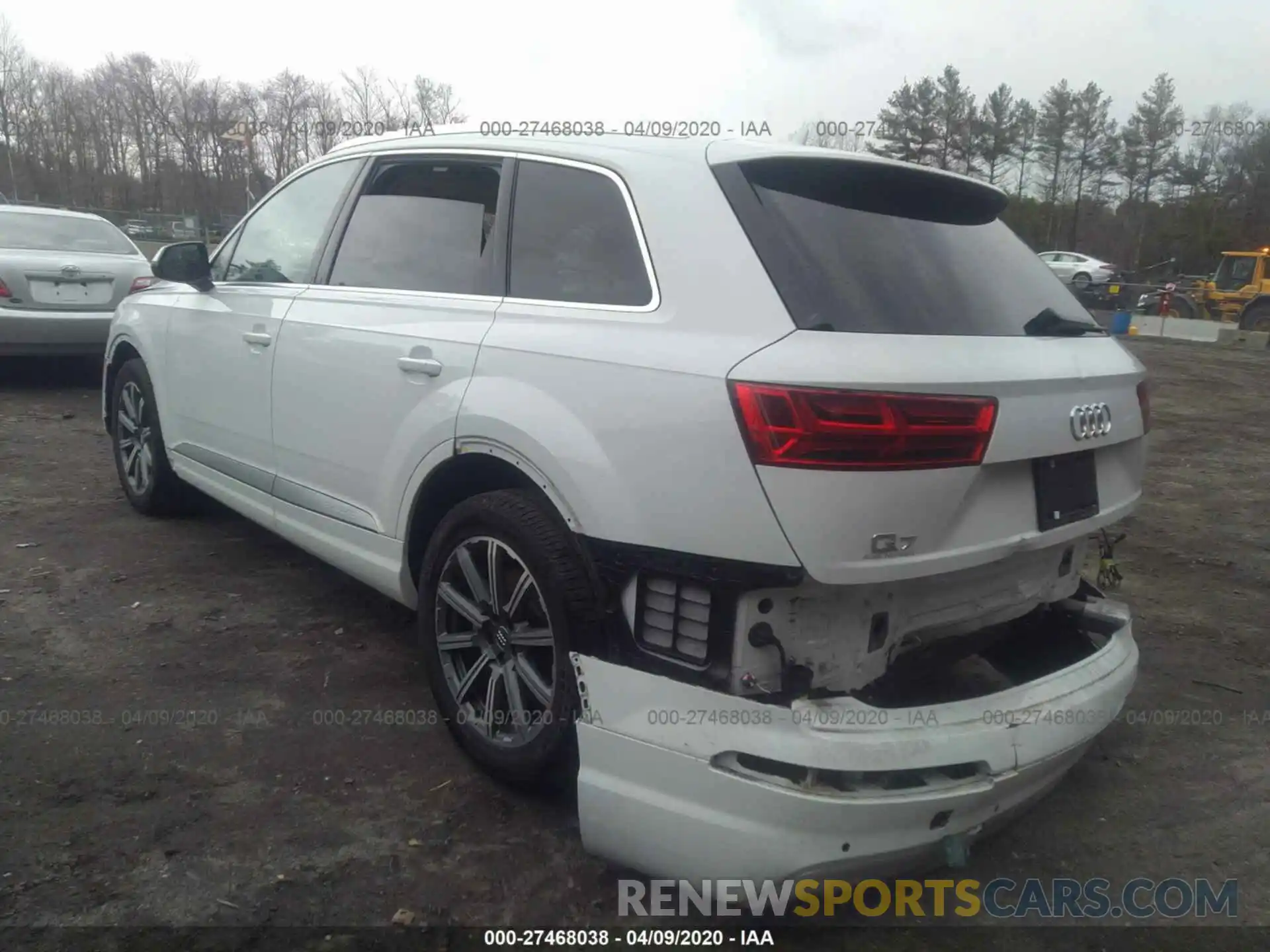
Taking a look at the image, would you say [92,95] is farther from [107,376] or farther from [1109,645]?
[1109,645]

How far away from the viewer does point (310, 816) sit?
2.68 meters

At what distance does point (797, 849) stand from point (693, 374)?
40.0 inches

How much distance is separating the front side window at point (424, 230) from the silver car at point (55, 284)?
5.20m

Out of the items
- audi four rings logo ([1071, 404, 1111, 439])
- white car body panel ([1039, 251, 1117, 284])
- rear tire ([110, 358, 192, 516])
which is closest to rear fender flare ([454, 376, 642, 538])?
audi four rings logo ([1071, 404, 1111, 439])

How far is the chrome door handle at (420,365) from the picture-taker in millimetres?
2828

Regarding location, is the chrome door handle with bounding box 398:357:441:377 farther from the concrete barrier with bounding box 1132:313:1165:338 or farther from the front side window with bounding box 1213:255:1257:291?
the front side window with bounding box 1213:255:1257:291

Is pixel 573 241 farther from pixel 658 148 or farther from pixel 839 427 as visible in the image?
pixel 839 427

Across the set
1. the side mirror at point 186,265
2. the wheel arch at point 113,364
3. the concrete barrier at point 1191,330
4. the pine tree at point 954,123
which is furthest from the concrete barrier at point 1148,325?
the side mirror at point 186,265

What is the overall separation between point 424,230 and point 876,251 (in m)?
1.56

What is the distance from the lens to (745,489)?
205 centimetres

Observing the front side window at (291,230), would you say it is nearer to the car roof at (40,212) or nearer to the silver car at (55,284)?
the silver car at (55,284)

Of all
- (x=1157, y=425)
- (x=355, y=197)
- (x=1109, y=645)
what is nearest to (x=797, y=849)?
(x=1109, y=645)

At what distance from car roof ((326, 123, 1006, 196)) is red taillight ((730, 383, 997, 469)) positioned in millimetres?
738

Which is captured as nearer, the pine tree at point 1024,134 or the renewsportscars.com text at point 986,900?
the renewsportscars.com text at point 986,900
